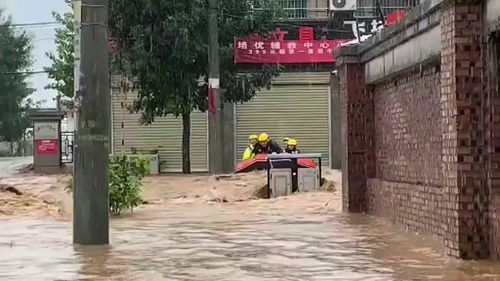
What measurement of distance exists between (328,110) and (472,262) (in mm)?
24052

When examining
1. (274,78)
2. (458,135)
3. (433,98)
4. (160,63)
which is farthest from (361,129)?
(274,78)

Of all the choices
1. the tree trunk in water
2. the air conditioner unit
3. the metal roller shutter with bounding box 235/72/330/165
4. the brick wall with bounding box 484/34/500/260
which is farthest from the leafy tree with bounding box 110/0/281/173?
the brick wall with bounding box 484/34/500/260

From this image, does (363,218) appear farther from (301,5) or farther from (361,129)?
(301,5)

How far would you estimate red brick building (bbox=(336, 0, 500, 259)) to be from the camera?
9.80m

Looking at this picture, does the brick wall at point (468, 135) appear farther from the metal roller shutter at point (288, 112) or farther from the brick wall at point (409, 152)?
the metal roller shutter at point (288, 112)

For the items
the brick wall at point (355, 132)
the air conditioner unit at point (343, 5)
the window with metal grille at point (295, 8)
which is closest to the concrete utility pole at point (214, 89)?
the air conditioner unit at point (343, 5)

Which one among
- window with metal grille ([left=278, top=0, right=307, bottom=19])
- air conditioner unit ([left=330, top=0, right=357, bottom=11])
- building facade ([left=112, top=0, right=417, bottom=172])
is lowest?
building facade ([left=112, top=0, right=417, bottom=172])

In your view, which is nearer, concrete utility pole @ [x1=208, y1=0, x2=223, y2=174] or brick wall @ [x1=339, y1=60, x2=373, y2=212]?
brick wall @ [x1=339, y1=60, x2=373, y2=212]

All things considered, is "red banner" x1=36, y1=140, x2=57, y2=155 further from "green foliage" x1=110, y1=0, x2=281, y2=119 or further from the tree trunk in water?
the tree trunk in water

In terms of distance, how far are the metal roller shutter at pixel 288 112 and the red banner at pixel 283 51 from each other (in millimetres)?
1566

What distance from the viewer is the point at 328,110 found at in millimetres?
33562

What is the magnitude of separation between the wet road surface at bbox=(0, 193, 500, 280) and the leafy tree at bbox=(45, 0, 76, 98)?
29257mm

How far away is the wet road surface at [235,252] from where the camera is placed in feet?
29.1

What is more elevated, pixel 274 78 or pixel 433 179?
→ pixel 274 78
